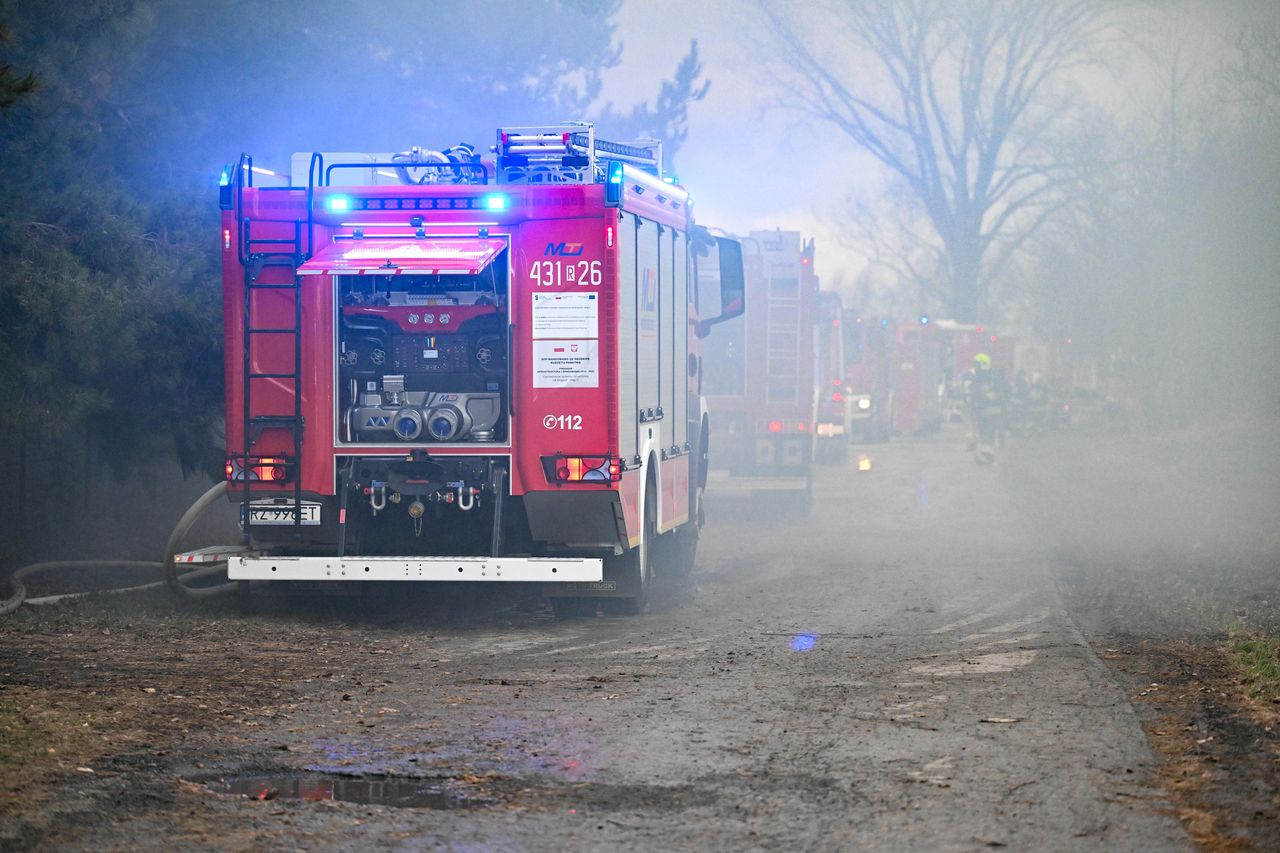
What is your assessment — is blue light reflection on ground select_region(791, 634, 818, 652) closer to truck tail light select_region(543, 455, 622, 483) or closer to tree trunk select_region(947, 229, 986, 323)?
truck tail light select_region(543, 455, 622, 483)

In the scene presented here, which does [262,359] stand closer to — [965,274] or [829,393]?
[829,393]

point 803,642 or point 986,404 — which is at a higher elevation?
point 986,404

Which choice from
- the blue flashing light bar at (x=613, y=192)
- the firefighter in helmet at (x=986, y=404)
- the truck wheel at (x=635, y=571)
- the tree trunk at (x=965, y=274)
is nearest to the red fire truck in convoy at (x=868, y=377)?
the firefighter in helmet at (x=986, y=404)

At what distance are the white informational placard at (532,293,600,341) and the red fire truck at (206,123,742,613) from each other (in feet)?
0.04

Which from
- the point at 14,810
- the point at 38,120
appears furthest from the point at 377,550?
the point at 14,810

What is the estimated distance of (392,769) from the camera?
683 centimetres

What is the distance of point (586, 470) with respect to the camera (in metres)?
11.1

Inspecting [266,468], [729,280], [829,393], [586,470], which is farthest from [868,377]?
[266,468]

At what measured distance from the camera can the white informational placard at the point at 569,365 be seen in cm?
1112

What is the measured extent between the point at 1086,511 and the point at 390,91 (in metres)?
13.0

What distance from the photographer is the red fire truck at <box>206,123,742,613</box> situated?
36.4 feet

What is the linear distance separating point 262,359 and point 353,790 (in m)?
5.27

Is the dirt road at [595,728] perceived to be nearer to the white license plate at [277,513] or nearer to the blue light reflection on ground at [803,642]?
the blue light reflection on ground at [803,642]

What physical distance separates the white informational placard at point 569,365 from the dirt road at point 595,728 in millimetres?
1732
